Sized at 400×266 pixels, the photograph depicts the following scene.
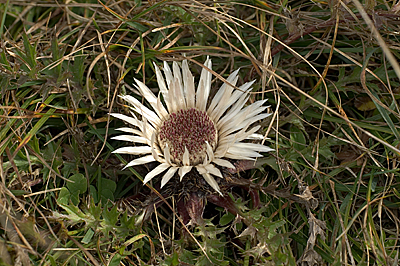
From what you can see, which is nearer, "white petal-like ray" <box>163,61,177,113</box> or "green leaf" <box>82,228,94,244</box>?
"green leaf" <box>82,228,94,244</box>

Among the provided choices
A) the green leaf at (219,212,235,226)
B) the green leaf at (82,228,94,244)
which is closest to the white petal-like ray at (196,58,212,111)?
the green leaf at (219,212,235,226)

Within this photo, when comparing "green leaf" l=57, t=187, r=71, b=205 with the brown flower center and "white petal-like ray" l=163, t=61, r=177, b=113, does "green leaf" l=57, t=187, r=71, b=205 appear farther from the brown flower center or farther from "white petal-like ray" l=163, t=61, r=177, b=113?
"white petal-like ray" l=163, t=61, r=177, b=113

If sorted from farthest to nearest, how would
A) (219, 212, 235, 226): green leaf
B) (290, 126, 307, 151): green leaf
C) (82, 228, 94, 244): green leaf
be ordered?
(290, 126, 307, 151): green leaf → (219, 212, 235, 226): green leaf → (82, 228, 94, 244): green leaf

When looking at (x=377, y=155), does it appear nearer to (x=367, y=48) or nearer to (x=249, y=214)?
(x=367, y=48)

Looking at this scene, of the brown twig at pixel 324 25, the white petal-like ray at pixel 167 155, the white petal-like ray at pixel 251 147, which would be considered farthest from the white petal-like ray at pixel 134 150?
the brown twig at pixel 324 25

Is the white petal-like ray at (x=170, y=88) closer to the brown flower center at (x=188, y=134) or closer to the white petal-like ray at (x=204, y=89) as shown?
the brown flower center at (x=188, y=134)
